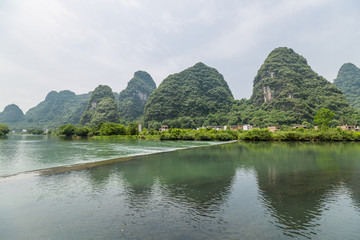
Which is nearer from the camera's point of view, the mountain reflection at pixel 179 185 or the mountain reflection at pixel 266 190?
the mountain reflection at pixel 266 190

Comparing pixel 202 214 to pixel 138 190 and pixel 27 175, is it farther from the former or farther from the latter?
pixel 27 175

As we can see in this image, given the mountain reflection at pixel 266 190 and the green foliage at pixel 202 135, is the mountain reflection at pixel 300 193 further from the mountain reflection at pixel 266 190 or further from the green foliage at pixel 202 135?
the green foliage at pixel 202 135

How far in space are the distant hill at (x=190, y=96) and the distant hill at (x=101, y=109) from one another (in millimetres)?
26658

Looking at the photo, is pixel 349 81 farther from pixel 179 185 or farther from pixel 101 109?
pixel 179 185

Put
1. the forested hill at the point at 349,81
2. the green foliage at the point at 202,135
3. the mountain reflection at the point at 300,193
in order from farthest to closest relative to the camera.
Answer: the forested hill at the point at 349,81
the green foliage at the point at 202,135
the mountain reflection at the point at 300,193

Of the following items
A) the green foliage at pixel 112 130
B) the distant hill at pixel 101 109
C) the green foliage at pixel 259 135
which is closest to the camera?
the green foliage at pixel 259 135

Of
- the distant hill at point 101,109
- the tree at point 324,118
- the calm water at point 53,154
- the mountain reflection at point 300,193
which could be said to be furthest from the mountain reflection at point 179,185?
the distant hill at point 101,109

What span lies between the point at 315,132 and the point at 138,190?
200 feet

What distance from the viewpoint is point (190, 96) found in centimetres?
15988

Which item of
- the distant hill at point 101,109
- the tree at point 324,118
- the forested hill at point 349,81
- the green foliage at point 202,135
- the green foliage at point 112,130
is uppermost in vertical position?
the forested hill at point 349,81

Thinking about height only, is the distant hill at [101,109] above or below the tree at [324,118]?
above

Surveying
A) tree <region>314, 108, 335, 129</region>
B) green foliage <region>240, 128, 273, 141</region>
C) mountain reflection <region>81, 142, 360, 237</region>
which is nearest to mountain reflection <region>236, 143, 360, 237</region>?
mountain reflection <region>81, 142, 360, 237</region>

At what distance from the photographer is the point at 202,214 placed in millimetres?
7941

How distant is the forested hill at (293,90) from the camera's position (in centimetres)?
10244
